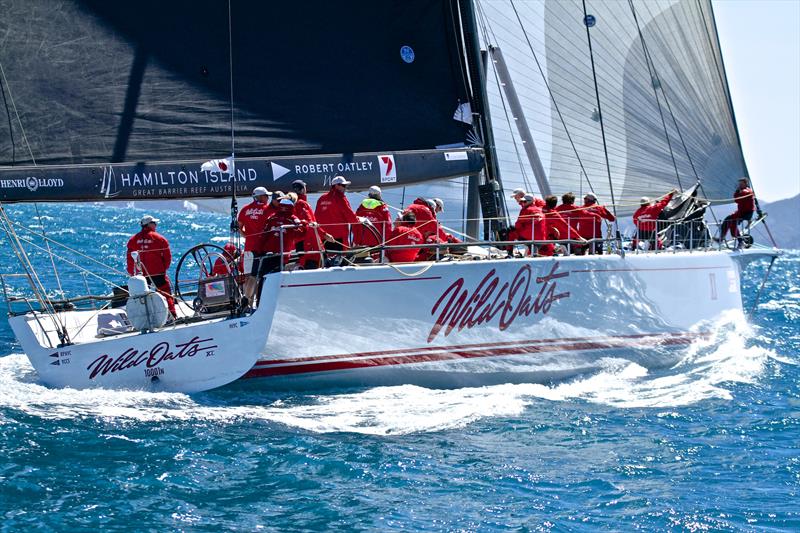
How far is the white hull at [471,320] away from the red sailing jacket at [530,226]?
579 mm

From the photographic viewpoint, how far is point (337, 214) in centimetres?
969

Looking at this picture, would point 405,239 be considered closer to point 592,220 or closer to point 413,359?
point 413,359

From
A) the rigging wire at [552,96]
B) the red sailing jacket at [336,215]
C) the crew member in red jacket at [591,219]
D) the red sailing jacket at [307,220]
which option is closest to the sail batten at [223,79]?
the red sailing jacket at [336,215]

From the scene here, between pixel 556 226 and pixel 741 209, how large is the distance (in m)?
3.89

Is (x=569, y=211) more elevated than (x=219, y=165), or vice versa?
(x=219, y=165)

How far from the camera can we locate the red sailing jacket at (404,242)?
9.67m

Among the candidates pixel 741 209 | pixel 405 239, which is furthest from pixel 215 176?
pixel 741 209

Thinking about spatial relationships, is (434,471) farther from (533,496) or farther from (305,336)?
(305,336)

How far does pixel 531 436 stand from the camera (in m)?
7.80

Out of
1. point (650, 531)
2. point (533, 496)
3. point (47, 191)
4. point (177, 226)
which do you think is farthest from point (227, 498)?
point (177, 226)

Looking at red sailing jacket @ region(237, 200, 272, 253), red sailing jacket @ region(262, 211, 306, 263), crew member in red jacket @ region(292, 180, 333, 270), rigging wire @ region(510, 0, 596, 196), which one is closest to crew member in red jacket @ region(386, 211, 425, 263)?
crew member in red jacket @ region(292, 180, 333, 270)

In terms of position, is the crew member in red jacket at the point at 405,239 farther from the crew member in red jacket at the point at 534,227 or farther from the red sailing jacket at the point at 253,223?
the red sailing jacket at the point at 253,223

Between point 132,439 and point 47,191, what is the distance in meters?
3.10

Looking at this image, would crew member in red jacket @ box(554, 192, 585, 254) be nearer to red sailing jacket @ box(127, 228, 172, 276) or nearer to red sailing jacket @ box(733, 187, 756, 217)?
red sailing jacket @ box(733, 187, 756, 217)
